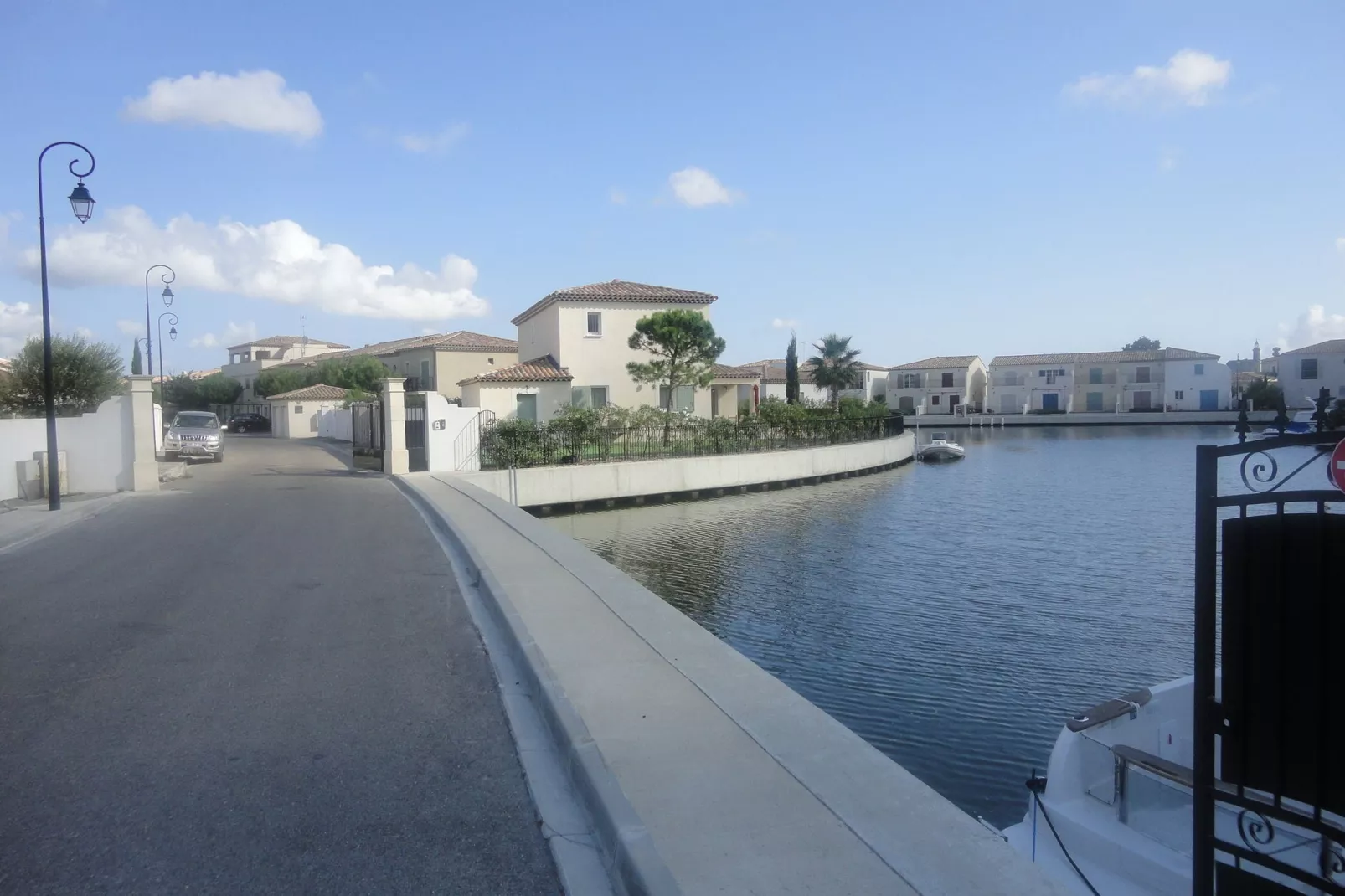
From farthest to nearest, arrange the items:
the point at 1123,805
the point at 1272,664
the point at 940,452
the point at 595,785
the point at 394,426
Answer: the point at 940,452, the point at 394,426, the point at 1123,805, the point at 595,785, the point at 1272,664

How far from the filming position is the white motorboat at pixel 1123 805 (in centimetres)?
597

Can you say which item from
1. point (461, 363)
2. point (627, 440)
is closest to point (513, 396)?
point (627, 440)

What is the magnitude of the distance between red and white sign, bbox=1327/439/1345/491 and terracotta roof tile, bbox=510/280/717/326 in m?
35.1

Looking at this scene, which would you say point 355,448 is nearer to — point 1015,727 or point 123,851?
point 1015,727

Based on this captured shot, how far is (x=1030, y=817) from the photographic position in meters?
6.96

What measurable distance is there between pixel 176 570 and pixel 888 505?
2199cm

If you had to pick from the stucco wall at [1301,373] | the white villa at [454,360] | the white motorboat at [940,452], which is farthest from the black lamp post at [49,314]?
the stucco wall at [1301,373]

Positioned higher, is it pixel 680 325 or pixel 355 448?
pixel 680 325

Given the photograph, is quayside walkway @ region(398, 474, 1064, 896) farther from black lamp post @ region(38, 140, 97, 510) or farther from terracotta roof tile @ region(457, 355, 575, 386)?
terracotta roof tile @ region(457, 355, 575, 386)

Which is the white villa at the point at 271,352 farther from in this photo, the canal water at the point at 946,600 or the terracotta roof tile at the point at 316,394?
the canal water at the point at 946,600

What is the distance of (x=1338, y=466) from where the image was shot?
2840mm

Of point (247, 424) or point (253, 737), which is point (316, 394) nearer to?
point (247, 424)

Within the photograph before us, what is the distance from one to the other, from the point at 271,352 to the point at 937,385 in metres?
70.2

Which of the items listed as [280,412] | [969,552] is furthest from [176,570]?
[280,412]
